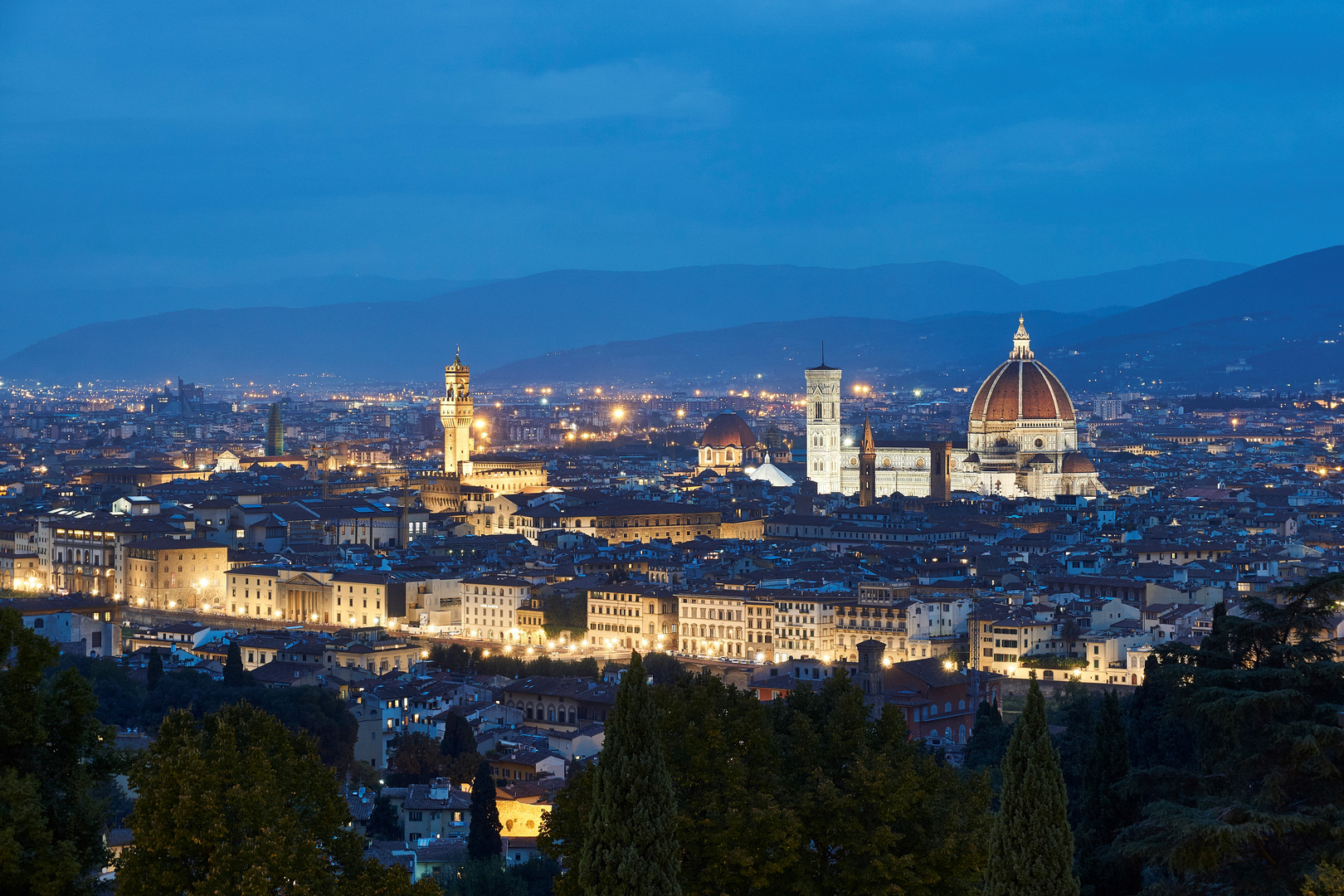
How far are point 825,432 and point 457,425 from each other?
634 inches

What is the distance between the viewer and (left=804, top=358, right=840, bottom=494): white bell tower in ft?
313

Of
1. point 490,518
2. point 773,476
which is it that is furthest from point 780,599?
point 773,476

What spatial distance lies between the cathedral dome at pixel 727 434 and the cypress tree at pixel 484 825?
83.4 metres

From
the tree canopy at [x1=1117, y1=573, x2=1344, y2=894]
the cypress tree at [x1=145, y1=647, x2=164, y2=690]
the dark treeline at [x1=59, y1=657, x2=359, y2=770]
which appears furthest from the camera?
the cypress tree at [x1=145, y1=647, x2=164, y2=690]

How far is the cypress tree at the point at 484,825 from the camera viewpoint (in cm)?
2762

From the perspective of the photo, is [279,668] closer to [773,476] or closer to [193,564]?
[193,564]

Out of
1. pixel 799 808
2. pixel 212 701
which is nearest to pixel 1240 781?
pixel 799 808

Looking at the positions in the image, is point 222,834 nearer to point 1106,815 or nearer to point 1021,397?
point 1106,815

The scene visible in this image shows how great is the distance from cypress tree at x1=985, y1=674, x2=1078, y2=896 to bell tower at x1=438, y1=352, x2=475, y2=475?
A: 78.2 metres

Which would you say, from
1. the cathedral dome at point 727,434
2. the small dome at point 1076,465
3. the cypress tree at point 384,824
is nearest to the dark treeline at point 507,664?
the cypress tree at point 384,824

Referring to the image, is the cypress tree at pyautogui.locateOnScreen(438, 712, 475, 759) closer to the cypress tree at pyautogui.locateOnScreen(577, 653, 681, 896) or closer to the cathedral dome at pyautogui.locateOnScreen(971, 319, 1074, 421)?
the cypress tree at pyautogui.locateOnScreen(577, 653, 681, 896)

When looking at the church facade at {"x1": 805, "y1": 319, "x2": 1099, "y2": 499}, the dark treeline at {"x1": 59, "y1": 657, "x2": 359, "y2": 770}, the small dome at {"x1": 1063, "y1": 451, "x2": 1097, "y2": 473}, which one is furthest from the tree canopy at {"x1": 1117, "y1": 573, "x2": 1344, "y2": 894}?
the small dome at {"x1": 1063, "y1": 451, "x2": 1097, "y2": 473}

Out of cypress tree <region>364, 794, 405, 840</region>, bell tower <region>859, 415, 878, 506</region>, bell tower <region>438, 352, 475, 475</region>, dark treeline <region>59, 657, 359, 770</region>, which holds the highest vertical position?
bell tower <region>438, 352, 475, 475</region>

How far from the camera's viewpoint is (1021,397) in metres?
92.4
